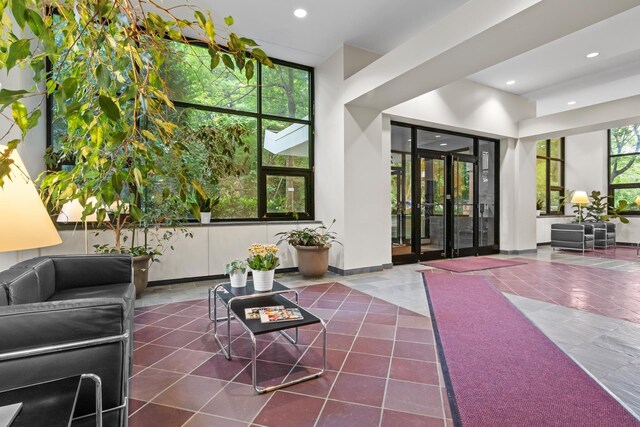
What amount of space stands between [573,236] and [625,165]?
3.46 metres

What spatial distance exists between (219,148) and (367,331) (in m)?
3.46

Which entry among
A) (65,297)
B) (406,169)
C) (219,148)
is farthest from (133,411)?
(406,169)

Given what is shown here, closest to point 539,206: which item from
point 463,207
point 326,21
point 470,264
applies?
point 463,207

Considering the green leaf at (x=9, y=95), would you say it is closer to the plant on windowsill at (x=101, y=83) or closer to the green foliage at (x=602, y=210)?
the plant on windowsill at (x=101, y=83)

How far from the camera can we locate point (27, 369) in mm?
1239

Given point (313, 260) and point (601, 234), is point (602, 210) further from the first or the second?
point (313, 260)

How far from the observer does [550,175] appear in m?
9.51

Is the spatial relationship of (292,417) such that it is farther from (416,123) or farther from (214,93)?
(416,123)

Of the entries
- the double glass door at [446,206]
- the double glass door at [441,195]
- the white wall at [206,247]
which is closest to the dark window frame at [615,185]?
the double glass door at [441,195]

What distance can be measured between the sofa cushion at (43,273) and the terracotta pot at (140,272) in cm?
117

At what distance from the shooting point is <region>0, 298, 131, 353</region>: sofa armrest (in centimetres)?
125

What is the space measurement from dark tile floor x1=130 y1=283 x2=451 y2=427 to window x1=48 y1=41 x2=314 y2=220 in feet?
7.83

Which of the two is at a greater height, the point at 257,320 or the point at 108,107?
the point at 108,107

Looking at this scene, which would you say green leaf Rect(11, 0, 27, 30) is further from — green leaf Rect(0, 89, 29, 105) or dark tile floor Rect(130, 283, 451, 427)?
dark tile floor Rect(130, 283, 451, 427)
